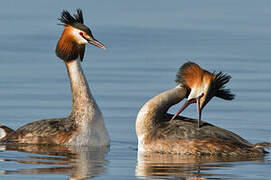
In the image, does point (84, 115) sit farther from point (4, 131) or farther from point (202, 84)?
point (202, 84)

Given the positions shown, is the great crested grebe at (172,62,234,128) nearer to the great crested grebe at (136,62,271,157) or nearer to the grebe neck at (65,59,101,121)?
the great crested grebe at (136,62,271,157)

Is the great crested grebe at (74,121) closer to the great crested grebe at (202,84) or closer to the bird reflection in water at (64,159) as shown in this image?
the bird reflection in water at (64,159)

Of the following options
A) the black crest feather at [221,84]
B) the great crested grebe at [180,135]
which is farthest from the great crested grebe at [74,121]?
the black crest feather at [221,84]

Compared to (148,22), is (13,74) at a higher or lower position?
lower

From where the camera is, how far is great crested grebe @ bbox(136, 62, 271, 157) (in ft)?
52.1

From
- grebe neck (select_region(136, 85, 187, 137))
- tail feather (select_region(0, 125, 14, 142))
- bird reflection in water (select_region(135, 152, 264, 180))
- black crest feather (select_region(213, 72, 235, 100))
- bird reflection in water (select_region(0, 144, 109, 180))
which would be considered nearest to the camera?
bird reflection in water (select_region(135, 152, 264, 180))

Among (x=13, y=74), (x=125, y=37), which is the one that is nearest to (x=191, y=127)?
(x=13, y=74)

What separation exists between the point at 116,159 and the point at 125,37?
12.0 metres

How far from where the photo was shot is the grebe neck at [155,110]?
54.8 ft

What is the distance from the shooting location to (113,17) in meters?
31.0

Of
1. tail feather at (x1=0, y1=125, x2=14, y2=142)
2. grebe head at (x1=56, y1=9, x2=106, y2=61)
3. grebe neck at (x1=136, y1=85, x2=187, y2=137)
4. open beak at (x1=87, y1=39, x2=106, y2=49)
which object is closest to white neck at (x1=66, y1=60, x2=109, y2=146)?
grebe head at (x1=56, y1=9, x2=106, y2=61)

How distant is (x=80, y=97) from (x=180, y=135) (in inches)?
78.8

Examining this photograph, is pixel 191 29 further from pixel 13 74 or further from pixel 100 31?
pixel 13 74

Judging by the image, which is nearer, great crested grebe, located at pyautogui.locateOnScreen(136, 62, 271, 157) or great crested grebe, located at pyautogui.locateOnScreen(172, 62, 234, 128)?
great crested grebe, located at pyautogui.locateOnScreen(136, 62, 271, 157)
